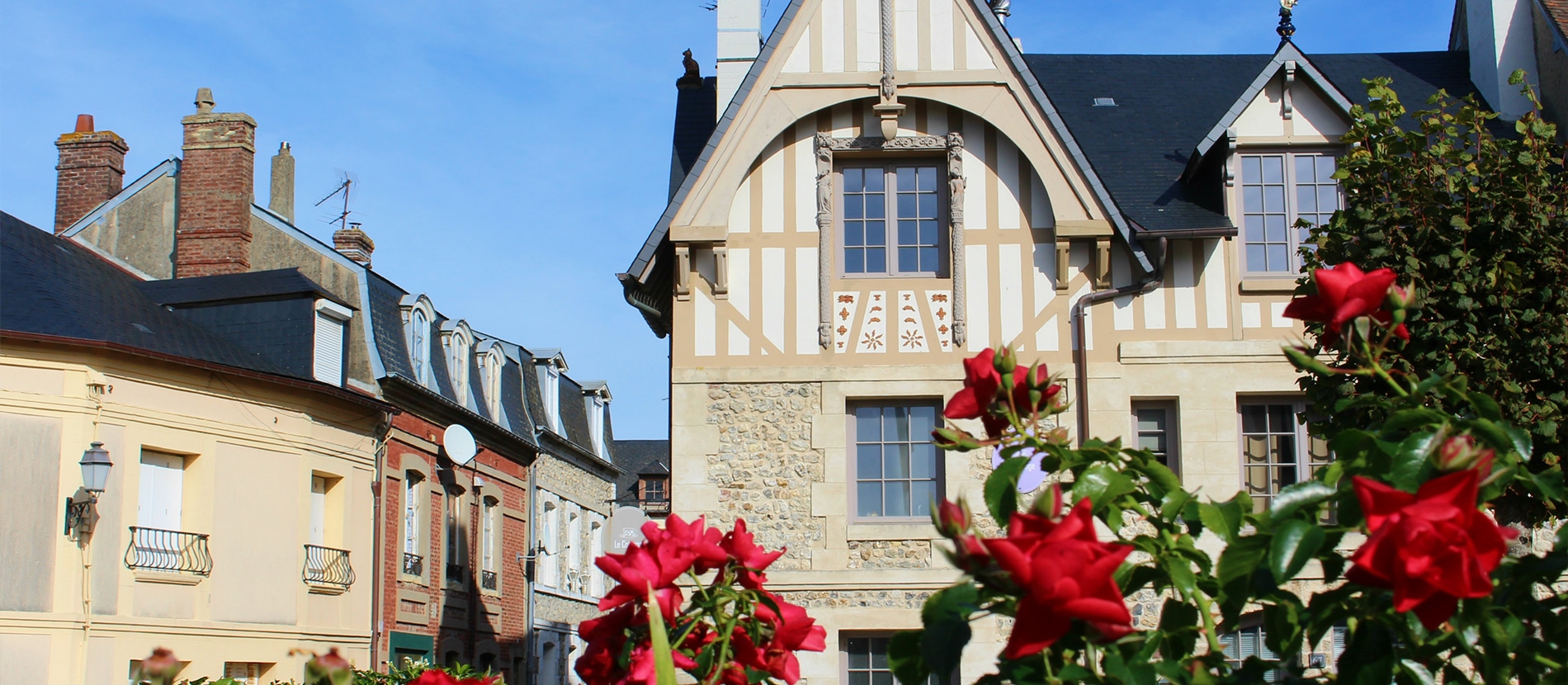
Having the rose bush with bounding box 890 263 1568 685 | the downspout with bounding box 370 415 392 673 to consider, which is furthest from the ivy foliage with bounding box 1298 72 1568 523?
the downspout with bounding box 370 415 392 673

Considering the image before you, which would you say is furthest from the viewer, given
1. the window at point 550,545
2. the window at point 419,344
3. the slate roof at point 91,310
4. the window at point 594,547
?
the window at point 594,547

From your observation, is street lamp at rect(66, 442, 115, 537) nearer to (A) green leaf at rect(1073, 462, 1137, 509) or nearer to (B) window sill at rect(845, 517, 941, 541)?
(B) window sill at rect(845, 517, 941, 541)

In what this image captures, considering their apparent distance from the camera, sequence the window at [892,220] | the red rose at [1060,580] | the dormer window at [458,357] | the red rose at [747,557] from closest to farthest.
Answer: the red rose at [1060,580], the red rose at [747,557], the window at [892,220], the dormer window at [458,357]

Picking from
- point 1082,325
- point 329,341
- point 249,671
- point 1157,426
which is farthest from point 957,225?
point 249,671

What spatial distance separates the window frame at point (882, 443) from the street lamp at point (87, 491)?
8161 mm

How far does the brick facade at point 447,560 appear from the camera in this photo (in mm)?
19953

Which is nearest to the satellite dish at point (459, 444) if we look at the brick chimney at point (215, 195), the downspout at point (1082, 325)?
the brick chimney at point (215, 195)

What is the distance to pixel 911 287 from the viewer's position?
1189 cm

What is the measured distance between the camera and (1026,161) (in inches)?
473

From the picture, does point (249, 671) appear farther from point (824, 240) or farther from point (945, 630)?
point (945, 630)

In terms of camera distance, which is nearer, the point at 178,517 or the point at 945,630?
the point at 945,630

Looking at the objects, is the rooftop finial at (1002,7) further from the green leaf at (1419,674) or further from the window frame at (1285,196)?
the green leaf at (1419,674)

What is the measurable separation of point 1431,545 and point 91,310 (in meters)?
17.2

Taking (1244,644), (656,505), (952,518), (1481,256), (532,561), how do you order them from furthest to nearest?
(656,505)
(532,561)
(1244,644)
(1481,256)
(952,518)
